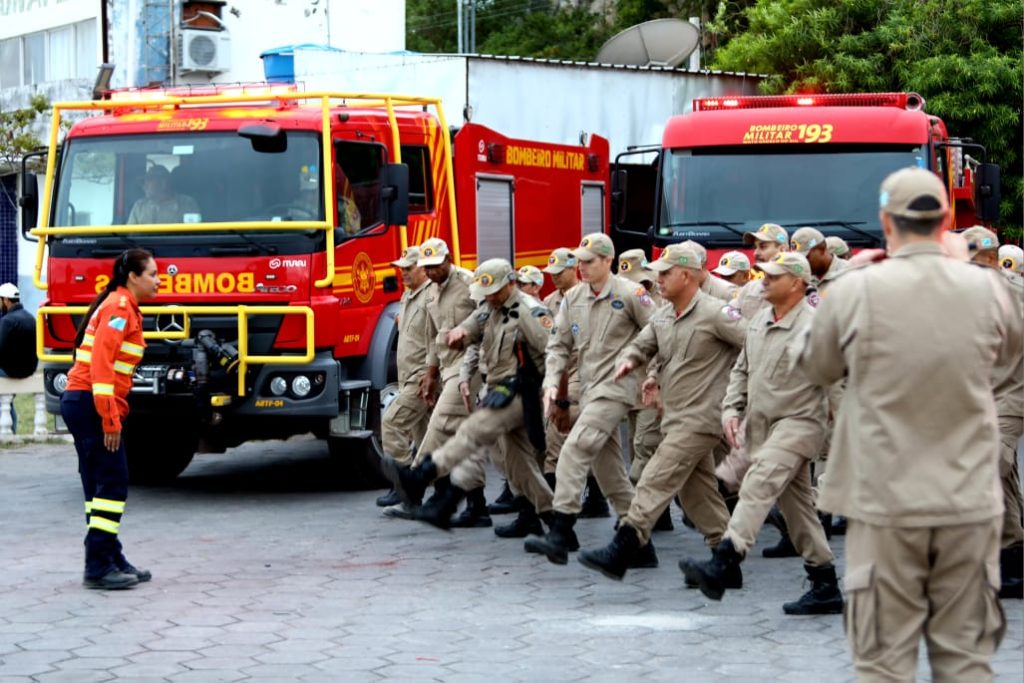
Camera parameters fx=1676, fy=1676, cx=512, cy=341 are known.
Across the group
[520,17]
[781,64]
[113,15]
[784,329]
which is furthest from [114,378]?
[520,17]

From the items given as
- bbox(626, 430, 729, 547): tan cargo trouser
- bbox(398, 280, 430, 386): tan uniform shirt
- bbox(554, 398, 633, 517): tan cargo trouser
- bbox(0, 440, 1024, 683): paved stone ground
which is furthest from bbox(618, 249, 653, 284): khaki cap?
bbox(626, 430, 729, 547): tan cargo trouser

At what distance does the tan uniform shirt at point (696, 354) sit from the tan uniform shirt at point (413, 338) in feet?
9.23

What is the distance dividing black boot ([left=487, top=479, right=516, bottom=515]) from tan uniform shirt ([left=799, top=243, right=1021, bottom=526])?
6.56 meters

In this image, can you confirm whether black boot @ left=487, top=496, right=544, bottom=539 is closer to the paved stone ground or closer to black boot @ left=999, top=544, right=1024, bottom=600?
the paved stone ground

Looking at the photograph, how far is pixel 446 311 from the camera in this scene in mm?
10828

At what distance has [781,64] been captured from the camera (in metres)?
24.0

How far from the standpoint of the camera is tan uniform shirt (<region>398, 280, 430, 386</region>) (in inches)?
437

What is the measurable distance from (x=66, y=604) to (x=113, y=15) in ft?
80.3

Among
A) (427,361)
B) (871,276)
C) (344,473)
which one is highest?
(871,276)

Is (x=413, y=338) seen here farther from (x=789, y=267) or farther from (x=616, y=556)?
(x=789, y=267)

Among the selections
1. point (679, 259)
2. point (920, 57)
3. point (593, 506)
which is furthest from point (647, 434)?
point (920, 57)

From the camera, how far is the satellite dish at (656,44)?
20281 mm

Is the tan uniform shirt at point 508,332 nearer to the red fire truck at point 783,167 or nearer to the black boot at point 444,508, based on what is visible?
the black boot at point 444,508

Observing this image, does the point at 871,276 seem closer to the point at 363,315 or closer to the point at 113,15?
the point at 363,315
